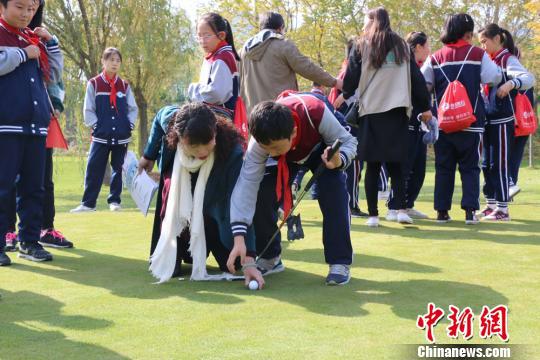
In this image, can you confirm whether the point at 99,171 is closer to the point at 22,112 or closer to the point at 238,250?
the point at 22,112

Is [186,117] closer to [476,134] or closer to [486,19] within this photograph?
[476,134]

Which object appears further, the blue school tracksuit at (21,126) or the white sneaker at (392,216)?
the white sneaker at (392,216)

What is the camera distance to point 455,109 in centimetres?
689

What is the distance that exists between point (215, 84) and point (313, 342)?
2.98m

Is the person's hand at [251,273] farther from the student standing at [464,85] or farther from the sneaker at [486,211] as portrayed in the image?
the sneaker at [486,211]

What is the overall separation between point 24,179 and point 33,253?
60 cm

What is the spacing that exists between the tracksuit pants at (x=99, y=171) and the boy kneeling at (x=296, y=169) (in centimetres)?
537

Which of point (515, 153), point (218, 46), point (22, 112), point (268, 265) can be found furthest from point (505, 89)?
point (22, 112)

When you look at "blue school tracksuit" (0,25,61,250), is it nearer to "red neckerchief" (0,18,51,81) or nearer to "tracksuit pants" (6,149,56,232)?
"red neckerchief" (0,18,51,81)

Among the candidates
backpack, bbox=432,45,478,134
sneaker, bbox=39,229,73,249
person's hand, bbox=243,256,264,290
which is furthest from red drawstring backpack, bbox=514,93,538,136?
sneaker, bbox=39,229,73,249

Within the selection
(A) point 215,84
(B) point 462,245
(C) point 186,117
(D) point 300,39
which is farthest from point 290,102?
(D) point 300,39

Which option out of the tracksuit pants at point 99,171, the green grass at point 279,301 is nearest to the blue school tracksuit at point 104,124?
the tracksuit pants at point 99,171

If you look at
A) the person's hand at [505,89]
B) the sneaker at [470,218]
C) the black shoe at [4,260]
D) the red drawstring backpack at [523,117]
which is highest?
the person's hand at [505,89]

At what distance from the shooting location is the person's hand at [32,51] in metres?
5.26
